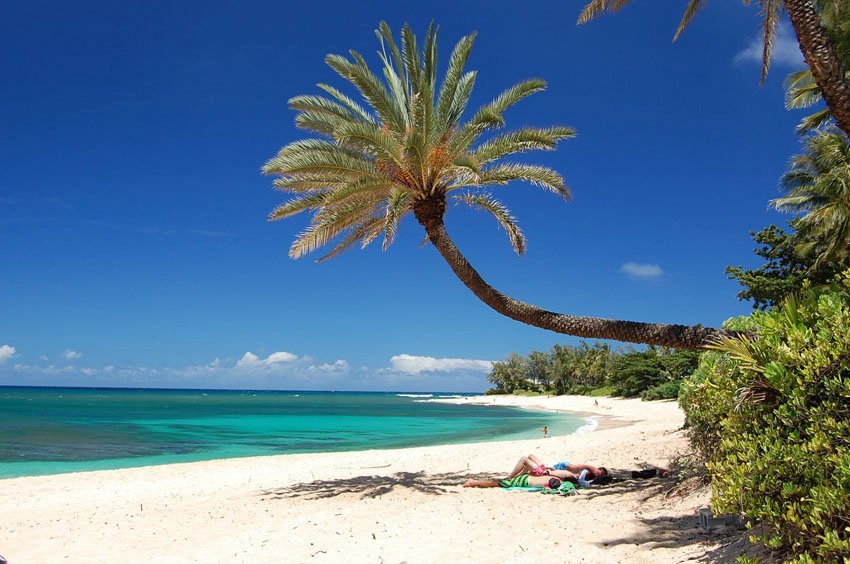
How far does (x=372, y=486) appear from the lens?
37.1 ft

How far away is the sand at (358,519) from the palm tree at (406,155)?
345cm

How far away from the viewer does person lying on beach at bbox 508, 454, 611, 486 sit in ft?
33.9

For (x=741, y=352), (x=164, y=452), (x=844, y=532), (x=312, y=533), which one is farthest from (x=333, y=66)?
(x=164, y=452)

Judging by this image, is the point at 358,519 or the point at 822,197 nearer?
the point at 358,519

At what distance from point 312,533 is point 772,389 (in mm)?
6364

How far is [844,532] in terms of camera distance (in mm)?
3248

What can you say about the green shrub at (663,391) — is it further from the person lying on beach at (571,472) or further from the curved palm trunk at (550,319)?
the curved palm trunk at (550,319)

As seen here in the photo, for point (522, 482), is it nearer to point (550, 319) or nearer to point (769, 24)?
point (550, 319)

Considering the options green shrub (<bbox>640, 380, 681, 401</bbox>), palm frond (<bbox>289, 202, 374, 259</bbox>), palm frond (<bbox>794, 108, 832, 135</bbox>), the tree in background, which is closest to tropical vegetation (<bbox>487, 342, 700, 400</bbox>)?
green shrub (<bbox>640, 380, 681, 401</bbox>)

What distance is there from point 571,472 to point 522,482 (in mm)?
987

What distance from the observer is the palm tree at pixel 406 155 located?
419 inches

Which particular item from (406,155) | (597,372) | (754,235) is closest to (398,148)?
(406,155)

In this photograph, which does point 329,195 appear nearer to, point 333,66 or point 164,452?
point 333,66

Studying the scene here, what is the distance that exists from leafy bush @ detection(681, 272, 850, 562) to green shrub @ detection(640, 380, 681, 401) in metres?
50.9
